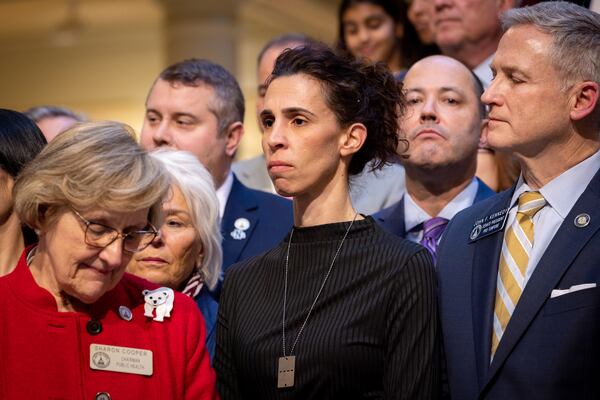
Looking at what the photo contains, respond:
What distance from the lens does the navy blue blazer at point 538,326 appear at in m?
2.82

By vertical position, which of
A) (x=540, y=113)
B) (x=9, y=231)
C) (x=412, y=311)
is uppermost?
(x=540, y=113)

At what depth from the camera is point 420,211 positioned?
4.07m

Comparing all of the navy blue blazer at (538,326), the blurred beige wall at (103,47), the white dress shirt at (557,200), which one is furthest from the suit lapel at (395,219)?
the blurred beige wall at (103,47)

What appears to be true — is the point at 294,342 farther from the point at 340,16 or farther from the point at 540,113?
the point at 340,16

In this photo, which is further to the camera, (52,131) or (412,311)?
(52,131)

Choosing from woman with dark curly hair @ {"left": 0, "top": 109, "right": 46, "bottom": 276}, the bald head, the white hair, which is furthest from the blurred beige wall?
woman with dark curly hair @ {"left": 0, "top": 109, "right": 46, "bottom": 276}

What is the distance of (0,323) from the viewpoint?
280cm

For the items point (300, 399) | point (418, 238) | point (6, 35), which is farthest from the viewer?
point (6, 35)

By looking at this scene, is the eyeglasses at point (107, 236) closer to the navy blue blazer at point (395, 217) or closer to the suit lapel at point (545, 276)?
the suit lapel at point (545, 276)

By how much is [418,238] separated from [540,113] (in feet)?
3.14

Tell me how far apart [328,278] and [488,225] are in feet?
1.90

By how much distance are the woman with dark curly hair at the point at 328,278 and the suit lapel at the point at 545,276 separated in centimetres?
20

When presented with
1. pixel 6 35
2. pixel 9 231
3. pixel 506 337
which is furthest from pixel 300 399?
pixel 6 35

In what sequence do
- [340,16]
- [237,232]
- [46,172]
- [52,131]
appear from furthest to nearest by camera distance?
[340,16]
[52,131]
[237,232]
[46,172]
